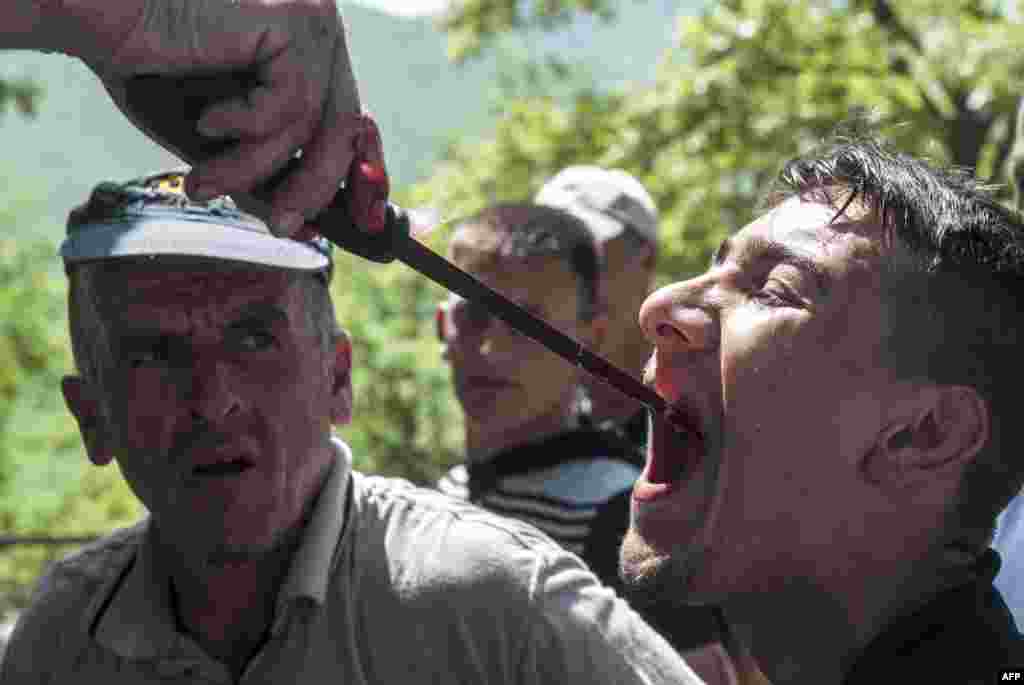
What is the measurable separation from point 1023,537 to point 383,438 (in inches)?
518

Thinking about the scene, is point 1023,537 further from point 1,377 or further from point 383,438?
point 1,377

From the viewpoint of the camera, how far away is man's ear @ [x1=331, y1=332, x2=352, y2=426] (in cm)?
320

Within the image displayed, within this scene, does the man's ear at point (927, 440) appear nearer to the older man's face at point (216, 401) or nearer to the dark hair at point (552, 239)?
the older man's face at point (216, 401)

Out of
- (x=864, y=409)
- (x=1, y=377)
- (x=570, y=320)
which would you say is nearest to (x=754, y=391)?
(x=864, y=409)

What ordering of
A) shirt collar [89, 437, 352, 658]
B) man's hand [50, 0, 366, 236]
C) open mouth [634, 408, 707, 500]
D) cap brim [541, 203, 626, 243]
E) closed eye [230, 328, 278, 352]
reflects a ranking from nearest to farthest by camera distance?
man's hand [50, 0, 366, 236], open mouth [634, 408, 707, 500], shirt collar [89, 437, 352, 658], closed eye [230, 328, 278, 352], cap brim [541, 203, 626, 243]

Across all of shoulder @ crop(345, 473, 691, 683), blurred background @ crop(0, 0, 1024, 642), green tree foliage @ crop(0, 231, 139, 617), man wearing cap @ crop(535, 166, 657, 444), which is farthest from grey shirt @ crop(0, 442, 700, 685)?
green tree foliage @ crop(0, 231, 139, 617)

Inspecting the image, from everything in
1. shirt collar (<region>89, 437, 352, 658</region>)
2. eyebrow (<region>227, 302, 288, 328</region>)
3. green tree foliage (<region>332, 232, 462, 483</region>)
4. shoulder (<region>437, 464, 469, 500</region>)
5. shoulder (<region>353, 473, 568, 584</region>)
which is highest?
eyebrow (<region>227, 302, 288, 328</region>)

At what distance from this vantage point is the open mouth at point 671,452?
2.32 m

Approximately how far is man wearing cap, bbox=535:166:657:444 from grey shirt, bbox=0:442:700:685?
1.85 metres

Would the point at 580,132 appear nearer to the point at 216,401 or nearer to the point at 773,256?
the point at 216,401

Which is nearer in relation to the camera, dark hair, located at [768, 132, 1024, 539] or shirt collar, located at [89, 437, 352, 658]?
dark hair, located at [768, 132, 1024, 539]

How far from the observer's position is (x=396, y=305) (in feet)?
54.5

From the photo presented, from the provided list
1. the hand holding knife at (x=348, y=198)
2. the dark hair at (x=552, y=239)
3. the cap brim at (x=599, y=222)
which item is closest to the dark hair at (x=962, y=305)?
the hand holding knife at (x=348, y=198)

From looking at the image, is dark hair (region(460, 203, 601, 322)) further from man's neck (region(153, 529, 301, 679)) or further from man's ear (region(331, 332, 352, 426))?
man's neck (region(153, 529, 301, 679))
